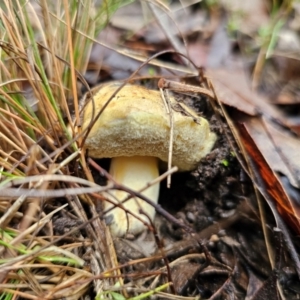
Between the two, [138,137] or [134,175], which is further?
[134,175]

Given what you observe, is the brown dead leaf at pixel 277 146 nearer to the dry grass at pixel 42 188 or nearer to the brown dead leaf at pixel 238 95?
the brown dead leaf at pixel 238 95

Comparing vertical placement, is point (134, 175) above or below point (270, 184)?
below

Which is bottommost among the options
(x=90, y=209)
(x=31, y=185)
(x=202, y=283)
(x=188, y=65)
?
(x=202, y=283)

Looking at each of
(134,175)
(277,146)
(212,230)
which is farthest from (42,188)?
(277,146)

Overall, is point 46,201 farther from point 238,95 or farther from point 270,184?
point 238,95

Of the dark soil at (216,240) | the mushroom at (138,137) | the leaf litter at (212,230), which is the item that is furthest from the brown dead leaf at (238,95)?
the mushroom at (138,137)

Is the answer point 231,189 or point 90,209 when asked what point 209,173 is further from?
point 90,209

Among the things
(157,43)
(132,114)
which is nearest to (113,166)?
(132,114)

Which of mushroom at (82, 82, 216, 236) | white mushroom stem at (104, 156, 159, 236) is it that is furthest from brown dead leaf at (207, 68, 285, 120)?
white mushroom stem at (104, 156, 159, 236)
